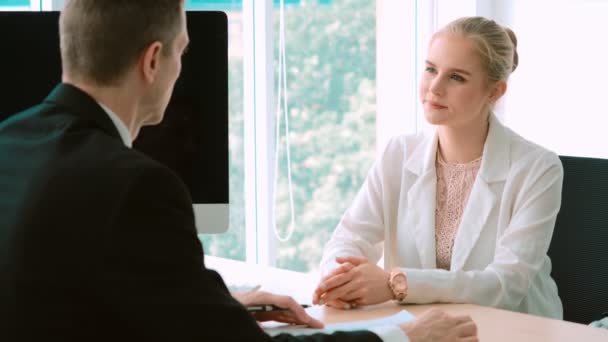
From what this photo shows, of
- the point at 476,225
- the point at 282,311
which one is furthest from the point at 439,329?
the point at 476,225

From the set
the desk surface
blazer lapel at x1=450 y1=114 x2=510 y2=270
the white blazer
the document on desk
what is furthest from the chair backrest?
the document on desk

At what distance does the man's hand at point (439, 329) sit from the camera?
1.70 m

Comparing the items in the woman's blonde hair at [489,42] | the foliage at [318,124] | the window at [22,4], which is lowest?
the foliage at [318,124]

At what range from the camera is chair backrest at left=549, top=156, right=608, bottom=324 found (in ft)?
8.30

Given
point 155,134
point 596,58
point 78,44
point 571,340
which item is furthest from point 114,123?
point 596,58

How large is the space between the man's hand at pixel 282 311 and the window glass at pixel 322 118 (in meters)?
2.23

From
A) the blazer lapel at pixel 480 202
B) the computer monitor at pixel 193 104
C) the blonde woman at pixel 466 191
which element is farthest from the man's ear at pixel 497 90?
the computer monitor at pixel 193 104

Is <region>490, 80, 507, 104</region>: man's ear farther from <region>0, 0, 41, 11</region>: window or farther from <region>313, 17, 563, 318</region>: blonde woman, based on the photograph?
<region>0, 0, 41, 11</region>: window

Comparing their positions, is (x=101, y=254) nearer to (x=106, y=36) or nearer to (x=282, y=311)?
(x=106, y=36)

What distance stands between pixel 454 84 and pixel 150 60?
4.21 feet

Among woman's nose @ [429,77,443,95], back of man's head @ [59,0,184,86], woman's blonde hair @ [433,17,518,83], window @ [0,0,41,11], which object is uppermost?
back of man's head @ [59,0,184,86]

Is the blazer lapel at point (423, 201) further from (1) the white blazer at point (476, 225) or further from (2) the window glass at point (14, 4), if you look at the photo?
(2) the window glass at point (14, 4)

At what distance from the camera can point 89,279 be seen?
4.03ft

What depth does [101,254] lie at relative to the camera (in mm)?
1223
